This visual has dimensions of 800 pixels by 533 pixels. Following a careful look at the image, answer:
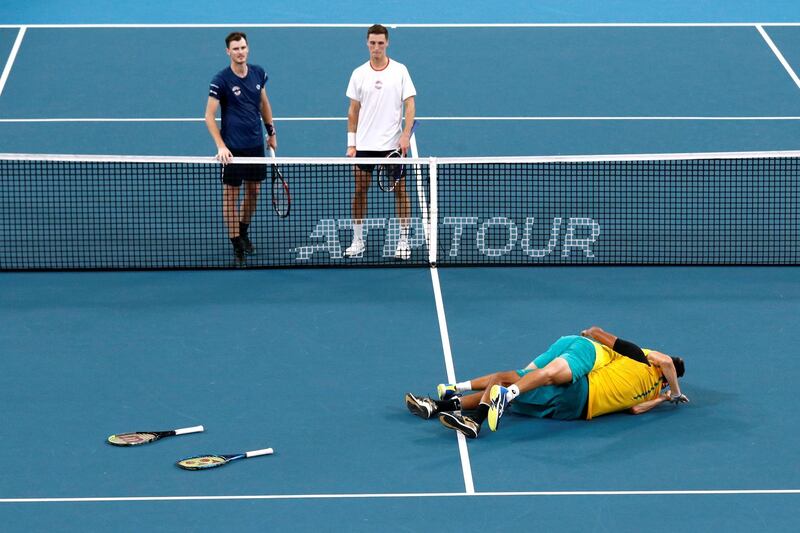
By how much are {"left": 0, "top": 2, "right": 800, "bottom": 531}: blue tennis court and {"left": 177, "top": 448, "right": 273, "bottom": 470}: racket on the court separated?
2.9 inches

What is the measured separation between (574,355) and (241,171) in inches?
169

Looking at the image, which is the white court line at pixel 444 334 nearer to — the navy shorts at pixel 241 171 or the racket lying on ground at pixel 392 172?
the racket lying on ground at pixel 392 172

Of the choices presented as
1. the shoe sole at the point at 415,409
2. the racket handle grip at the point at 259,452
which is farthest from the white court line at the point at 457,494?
the shoe sole at the point at 415,409

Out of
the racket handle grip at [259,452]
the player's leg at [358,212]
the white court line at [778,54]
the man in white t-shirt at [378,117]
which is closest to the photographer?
the racket handle grip at [259,452]

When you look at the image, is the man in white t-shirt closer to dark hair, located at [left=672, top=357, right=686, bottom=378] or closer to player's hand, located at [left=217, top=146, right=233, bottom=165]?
player's hand, located at [left=217, top=146, right=233, bottom=165]

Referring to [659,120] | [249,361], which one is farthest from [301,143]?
[249,361]

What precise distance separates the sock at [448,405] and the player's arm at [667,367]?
56.4 inches

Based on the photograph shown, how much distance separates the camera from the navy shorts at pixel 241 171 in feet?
46.0

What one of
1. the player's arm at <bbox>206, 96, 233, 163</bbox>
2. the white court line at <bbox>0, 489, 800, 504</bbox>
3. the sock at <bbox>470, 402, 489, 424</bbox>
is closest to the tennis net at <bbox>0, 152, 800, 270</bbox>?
the player's arm at <bbox>206, 96, 233, 163</bbox>

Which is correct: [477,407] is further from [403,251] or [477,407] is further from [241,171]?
[241,171]

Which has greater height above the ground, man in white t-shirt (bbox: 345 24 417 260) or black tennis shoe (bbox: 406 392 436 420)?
man in white t-shirt (bbox: 345 24 417 260)

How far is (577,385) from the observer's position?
435 inches

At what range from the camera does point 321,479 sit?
10.3 metres

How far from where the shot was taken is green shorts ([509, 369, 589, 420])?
36.2ft
